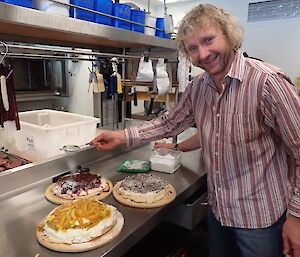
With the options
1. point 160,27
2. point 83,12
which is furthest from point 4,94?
point 160,27

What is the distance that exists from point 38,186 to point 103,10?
3.07 ft

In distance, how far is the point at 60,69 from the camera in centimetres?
290

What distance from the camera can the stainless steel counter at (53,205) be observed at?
85cm

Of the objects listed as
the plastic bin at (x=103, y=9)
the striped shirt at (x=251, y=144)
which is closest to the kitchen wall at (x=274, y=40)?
the plastic bin at (x=103, y=9)

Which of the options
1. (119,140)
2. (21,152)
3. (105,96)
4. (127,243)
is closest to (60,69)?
(105,96)

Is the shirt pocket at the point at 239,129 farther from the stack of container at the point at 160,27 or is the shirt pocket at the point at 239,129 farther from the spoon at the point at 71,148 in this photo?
the stack of container at the point at 160,27

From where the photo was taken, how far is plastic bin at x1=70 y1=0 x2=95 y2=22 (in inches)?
47.1

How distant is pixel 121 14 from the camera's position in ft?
4.79

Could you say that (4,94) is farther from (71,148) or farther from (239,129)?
(239,129)

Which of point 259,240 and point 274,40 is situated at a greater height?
point 274,40

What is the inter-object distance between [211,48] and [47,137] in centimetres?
91

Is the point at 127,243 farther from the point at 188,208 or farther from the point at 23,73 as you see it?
the point at 23,73

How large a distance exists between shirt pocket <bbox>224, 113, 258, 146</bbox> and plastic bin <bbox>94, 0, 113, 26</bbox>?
82 cm

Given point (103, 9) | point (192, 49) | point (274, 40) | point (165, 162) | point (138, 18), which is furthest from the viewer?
point (274, 40)
